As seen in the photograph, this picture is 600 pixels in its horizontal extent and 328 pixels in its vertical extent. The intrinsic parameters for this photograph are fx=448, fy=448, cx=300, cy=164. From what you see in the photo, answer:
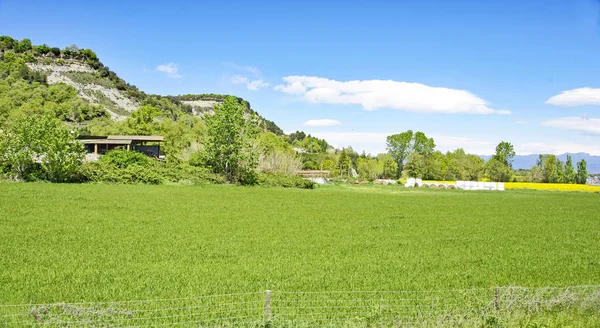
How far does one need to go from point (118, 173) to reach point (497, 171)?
8954 centimetres

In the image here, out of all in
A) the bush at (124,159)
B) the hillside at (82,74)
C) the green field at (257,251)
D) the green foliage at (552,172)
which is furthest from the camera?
the hillside at (82,74)

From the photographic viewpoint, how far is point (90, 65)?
17988 cm

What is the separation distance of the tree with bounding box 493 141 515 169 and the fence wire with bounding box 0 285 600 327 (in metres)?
118

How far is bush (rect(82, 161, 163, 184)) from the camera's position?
46562 millimetres

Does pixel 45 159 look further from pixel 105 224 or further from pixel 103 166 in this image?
pixel 105 224

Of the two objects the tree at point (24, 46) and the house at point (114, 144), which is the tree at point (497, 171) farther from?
the tree at point (24, 46)

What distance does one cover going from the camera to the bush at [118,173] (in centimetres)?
4656

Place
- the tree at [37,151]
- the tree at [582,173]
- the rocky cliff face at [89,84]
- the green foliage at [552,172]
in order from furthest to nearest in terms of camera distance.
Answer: the rocky cliff face at [89,84], the tree at [582,173], the green foliage at [552,172], the tree at [37,151]

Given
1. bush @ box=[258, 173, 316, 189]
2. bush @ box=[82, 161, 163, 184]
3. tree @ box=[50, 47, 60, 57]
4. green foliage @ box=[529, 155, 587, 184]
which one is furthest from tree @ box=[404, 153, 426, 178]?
tree @ box=[50, 47, 60, 57]

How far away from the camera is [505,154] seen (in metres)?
118

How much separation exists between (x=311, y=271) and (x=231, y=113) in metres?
46.6

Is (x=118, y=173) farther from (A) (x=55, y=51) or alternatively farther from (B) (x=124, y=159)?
(A) (x=55, y=51)

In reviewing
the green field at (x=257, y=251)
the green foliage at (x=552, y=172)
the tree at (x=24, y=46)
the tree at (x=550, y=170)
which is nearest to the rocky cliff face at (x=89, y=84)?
the tree at (x=24, y=46)

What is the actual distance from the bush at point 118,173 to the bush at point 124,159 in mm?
770
